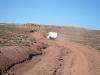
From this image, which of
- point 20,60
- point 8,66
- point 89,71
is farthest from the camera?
point 20,60

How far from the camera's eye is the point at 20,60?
56.1 feet

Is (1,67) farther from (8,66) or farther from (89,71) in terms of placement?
(89,71)

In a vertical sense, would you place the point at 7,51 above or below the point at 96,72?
above

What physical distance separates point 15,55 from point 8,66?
2.72 m

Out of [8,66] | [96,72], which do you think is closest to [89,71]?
[96,72]

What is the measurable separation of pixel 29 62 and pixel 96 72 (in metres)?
5.59

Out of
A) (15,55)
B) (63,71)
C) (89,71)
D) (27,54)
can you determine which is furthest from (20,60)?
(89,71)

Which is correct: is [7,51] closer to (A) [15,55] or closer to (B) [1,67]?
(A) [15,55]

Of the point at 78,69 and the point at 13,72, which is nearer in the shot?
the point at 13,72

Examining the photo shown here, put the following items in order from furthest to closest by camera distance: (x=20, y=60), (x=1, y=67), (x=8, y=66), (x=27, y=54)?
(x=27, y=54) < (x=20, y=60) < (x=8, y=66) < (x=1, y=67)

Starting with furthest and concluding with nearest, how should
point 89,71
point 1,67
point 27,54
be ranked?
point 27,54, point 89,71, point 1,67

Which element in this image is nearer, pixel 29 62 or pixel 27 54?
pixel 29 62

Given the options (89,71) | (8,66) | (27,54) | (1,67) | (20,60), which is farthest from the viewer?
(27,54)

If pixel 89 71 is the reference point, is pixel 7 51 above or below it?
above
